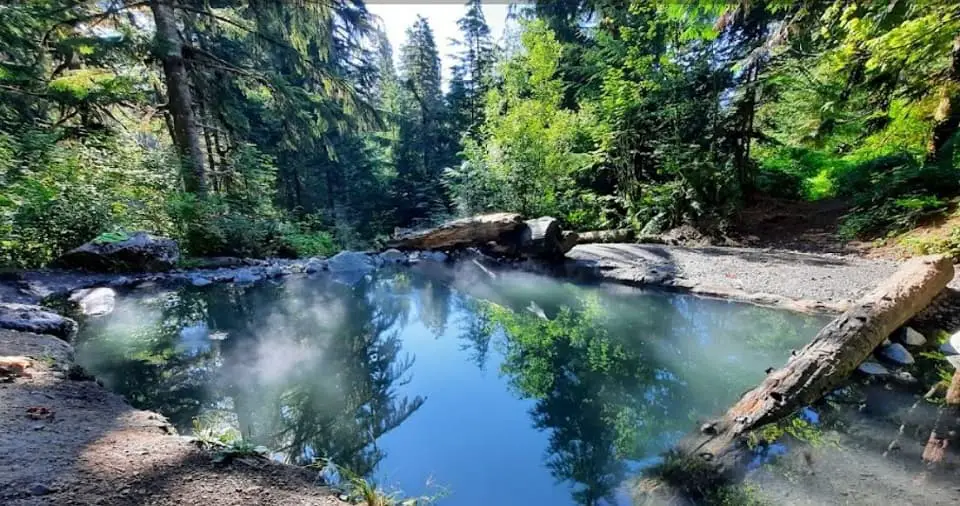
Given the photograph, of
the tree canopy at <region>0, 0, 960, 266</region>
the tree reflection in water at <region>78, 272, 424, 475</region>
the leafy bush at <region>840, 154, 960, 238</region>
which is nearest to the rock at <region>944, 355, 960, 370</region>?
the tree canopy at <region>0, 0, 960, 266</region>

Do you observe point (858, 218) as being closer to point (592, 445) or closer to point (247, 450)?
point (592, 445)

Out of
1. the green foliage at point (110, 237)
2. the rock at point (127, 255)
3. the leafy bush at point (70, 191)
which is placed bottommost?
the rock at point (127, 255)

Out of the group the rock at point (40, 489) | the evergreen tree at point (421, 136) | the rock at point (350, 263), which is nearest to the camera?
the rock at point (40, 489)

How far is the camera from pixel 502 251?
985cm

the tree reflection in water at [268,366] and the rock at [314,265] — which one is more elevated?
the rock at [314,265]

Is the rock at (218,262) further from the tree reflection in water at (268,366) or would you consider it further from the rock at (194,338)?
the rock at (194,338)

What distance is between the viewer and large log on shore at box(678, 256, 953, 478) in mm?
2502

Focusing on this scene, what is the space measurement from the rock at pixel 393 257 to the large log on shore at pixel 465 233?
1.53 feet

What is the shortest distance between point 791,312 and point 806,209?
6795 millimetres

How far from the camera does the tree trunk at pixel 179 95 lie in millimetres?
7141

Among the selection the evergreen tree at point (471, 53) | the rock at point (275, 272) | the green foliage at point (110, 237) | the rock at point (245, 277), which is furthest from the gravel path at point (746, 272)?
the evergreen tree at point (471, 53)

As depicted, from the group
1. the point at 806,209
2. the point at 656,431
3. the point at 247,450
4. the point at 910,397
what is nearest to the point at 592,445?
the point at 656,431

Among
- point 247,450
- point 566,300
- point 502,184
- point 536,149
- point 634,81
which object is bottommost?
point 566,300

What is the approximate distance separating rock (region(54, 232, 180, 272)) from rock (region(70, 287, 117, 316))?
0.96 metres
